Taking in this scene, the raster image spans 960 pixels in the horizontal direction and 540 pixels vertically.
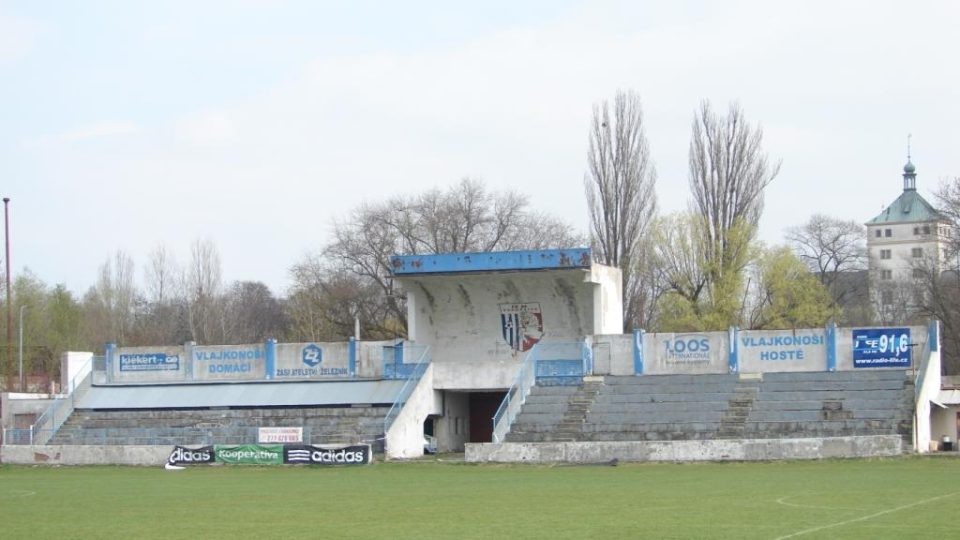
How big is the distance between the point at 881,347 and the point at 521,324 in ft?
48.6

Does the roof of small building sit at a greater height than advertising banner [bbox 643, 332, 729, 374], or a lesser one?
greater

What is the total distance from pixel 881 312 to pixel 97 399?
7387cm

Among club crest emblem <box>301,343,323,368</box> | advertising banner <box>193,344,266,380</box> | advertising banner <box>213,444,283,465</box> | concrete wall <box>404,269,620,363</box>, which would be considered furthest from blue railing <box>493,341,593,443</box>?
advertising banner <box>193,344,266,380</box>

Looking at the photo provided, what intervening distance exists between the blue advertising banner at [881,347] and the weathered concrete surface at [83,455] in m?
25.0

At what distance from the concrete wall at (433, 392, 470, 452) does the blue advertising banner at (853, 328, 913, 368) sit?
52.8ft

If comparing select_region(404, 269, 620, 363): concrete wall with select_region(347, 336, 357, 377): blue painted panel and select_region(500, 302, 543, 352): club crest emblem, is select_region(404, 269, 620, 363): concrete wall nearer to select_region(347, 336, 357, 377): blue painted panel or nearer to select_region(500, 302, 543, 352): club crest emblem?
select_region(500, 302, 543, 352): club crest emblem

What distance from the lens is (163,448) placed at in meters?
47.0

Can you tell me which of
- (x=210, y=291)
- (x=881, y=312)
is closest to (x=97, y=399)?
(x=210, y=291)

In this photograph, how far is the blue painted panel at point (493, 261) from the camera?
5225 cm

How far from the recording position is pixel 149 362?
58156mm

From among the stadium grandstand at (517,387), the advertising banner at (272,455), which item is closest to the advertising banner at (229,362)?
the stadium grandstand at (517,387)

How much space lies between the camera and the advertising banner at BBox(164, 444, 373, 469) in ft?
149

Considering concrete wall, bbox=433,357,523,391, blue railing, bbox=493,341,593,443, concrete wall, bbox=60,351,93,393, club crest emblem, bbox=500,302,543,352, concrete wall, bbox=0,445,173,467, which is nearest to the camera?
concrete wall, bbox=0,445,173,467

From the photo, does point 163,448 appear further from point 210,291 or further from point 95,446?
point 210,291
